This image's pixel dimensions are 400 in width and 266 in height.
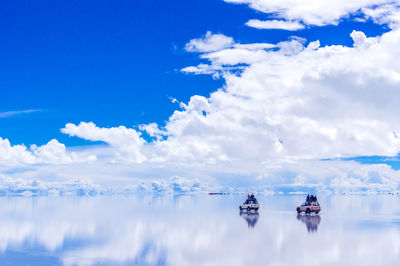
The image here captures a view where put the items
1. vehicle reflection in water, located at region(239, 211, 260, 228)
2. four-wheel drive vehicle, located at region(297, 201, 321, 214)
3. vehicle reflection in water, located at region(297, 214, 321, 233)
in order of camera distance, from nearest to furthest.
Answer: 1. vehicle reflection in water, located at region(297, 214, 321, 233)
2. vehicle reflection in water, located at region(239, 211, 260, 228)
3. four-wheel drive vehicle, located at region(297, 201, 321, 214)

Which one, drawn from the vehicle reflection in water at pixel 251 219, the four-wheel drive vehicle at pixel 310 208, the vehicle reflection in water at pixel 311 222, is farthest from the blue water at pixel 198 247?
the four-wheel drive vehicle at pixel 310 208

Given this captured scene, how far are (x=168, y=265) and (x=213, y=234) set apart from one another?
17824 mm

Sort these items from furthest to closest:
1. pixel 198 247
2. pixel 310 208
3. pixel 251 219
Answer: pixel 310 208 → pixel 251 219 → pixel 198 247

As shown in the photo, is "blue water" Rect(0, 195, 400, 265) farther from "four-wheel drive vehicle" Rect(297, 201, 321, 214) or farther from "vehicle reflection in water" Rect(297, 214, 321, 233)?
"four-wheel drive vehicle" Rect(297, 201, 321, 214)

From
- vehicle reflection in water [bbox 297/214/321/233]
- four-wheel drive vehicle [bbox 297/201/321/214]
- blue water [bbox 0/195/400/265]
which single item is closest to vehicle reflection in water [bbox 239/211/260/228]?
vehicle reflection in water [bbox 297/214/321/233]

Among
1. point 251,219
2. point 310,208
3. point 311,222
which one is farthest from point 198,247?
point 310,208

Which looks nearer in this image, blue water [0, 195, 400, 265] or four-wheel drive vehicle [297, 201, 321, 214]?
blue water [0, 195, 400, 265]

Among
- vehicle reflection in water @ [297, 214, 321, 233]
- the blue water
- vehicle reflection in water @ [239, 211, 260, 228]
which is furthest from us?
vehicle reflection in water @ [239, 211, 260, 228]

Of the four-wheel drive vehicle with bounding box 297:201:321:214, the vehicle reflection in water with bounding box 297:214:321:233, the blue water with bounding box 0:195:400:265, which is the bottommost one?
the blue water with bounding box 0:195:400:265

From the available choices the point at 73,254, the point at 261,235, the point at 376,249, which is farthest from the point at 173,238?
the point at 376,249

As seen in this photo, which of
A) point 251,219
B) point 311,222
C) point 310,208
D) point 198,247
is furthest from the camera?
point 310,208

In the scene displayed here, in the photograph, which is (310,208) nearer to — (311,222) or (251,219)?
(251,219)

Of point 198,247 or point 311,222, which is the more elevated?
point 311,222

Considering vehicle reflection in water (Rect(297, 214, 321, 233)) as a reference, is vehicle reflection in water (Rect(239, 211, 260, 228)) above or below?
below
